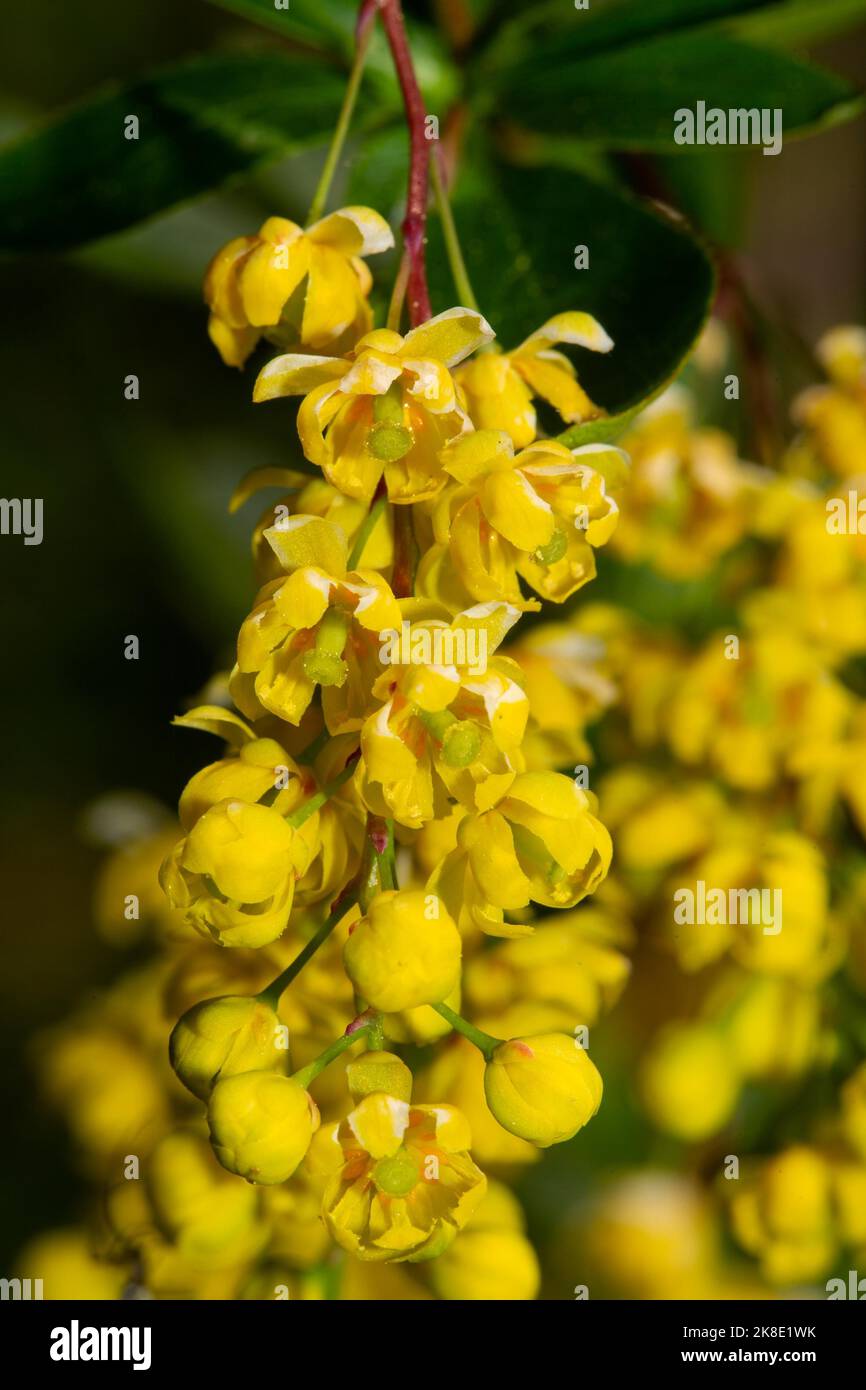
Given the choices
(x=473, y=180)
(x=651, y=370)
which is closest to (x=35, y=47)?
(x=473, y=180)

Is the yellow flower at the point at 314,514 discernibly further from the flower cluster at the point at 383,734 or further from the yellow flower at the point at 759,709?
the yellow flower at the point at 759,709

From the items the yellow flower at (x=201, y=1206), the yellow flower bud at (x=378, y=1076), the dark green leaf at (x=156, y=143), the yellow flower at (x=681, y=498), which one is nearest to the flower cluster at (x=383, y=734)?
the yellow flower bud at (x=378, y=1076)

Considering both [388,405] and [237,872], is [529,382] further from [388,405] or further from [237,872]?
[237,872]

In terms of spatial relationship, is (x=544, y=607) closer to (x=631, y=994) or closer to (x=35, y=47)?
(x=631, y=994)

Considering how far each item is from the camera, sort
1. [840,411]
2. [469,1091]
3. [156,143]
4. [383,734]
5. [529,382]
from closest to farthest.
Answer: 1. [383,734]
2. [529,382]
3. [469,1091]
4. [156,143]
5. [840,411]

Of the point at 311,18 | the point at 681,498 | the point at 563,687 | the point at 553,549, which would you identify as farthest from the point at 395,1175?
the point at 311,18

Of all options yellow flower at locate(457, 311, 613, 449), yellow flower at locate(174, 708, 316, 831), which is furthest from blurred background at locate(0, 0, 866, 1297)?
yellow flower at locate(174, 708, 316, 831)

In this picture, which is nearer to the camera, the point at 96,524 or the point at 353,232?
the point at 353,232
